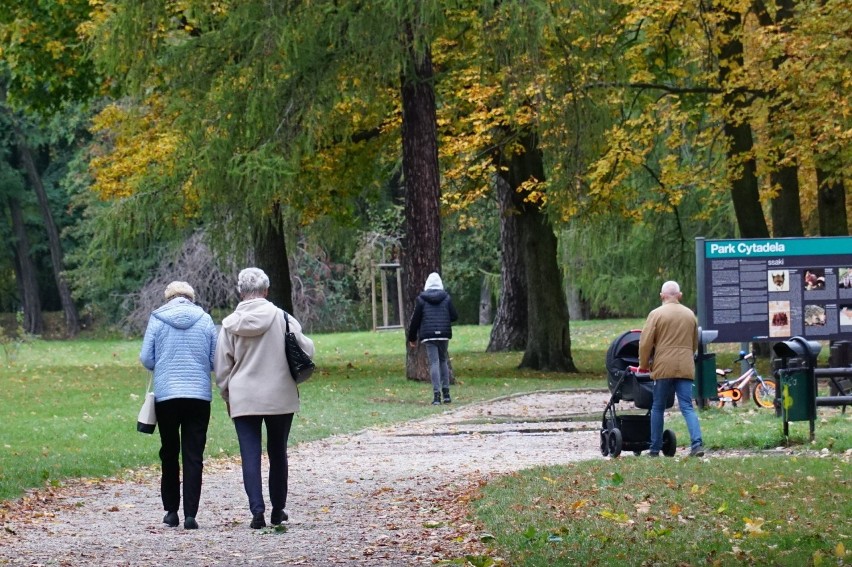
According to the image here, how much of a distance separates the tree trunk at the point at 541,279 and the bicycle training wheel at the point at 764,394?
11.0m

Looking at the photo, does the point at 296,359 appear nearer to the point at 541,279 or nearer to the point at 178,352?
the point at 178,352

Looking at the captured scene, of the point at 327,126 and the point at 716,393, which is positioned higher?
the point at 327,126

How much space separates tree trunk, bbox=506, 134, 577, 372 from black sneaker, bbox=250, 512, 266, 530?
72.5 ft

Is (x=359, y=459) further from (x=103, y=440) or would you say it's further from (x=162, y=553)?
(x=162, y=553)

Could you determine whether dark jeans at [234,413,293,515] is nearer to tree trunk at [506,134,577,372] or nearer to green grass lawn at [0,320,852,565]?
green grass lawn at [0,320,852,565]

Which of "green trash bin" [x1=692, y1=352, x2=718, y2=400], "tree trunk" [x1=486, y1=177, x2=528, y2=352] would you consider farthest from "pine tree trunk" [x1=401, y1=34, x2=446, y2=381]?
"tree trunk" [x1=486, y1=177, x2=528, y2=352]

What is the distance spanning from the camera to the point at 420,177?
1067 inches

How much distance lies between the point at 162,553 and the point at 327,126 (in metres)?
17.3

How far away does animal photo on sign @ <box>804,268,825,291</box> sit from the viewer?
22453 mm

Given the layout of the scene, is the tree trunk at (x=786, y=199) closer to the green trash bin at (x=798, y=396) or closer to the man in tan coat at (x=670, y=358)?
the green trash bin at (x=798, y=396)

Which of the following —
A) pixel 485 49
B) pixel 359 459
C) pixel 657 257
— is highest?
pixel 485 49

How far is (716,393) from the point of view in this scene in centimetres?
2025

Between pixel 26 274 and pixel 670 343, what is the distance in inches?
2396

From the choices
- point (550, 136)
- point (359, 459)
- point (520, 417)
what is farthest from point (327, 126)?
point (359, 459)
